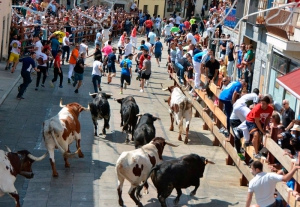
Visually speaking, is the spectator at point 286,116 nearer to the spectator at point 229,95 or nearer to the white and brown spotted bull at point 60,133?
the spectator at point 229,95

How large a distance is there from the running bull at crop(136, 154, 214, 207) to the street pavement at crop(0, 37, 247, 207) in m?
0.58

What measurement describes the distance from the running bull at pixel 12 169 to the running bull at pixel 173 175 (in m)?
2.27

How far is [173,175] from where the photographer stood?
11664 mm

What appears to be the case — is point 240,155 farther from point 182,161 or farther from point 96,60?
point 96,60

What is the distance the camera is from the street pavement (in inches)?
488

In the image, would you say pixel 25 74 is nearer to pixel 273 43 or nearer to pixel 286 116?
pixel 273 43

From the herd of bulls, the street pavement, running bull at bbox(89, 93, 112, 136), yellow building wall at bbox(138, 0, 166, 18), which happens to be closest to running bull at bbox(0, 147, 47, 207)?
the herd of bulls

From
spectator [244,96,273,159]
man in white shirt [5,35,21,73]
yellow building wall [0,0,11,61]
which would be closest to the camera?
spectator [244,96,273,159]

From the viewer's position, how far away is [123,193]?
12703 millimetres

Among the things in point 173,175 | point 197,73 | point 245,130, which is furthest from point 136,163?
point 197,73

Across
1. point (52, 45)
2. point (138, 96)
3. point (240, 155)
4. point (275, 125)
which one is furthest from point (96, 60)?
point (275, 125)

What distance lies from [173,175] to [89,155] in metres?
3.99

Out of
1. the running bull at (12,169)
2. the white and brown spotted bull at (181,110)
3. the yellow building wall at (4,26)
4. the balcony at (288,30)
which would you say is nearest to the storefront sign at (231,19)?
the yellow building wall at (4,26)

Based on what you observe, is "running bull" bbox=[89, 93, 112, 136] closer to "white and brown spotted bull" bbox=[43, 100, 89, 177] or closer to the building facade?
"white and brown spotted bull" bbox=[43, 100, 89, 177]
